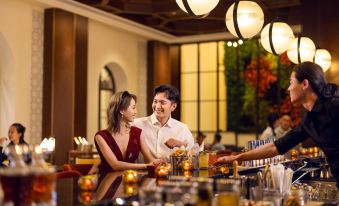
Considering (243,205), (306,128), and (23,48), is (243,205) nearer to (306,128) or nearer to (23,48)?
(306,128)

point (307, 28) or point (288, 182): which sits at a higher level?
point (307, 28)

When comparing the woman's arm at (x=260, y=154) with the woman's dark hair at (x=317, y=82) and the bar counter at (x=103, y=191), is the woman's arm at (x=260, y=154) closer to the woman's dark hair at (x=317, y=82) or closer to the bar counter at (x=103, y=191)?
the woman's dark hair at (x=317, y=82)

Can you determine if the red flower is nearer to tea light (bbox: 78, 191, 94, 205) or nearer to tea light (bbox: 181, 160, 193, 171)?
tea light (bbox: 181, 160, 193, 171)

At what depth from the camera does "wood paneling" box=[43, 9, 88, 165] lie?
A: 9062mm

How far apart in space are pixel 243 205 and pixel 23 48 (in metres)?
7.44

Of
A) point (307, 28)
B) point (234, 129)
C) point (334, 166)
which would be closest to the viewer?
point (334, 166)

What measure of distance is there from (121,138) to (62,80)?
5844 millimetres

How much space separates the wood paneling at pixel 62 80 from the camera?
29.7 ft

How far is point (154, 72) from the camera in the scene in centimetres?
1230

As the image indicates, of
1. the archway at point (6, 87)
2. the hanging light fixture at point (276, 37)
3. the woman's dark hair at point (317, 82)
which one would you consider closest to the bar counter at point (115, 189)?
the woman's dark hair at point (317, 82)

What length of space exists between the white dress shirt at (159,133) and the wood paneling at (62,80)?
529cm

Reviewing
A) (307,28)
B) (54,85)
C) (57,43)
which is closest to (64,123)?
(54,85)

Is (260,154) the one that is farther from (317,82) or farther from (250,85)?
(250,85)

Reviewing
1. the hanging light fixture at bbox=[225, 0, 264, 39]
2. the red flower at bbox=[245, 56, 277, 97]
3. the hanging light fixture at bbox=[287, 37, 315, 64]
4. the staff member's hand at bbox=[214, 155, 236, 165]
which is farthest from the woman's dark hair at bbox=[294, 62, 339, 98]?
the red flower at bbox=[245, 56, 277, 97]
